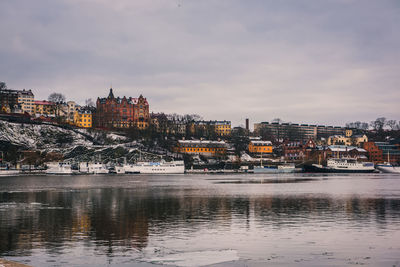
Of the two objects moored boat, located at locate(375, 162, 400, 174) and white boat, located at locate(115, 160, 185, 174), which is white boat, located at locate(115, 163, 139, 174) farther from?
moored boat, located at locate(375, 162, 400, 174)

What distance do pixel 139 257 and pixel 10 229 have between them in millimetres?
13886

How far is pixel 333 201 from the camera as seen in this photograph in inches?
2115

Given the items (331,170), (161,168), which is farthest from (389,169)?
(161,168)

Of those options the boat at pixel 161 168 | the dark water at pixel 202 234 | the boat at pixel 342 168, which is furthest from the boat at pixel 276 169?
the dark water at pixel 202 234

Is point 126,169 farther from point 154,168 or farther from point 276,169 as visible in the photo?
point 276,169

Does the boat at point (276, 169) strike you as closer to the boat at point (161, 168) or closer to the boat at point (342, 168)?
the boat at point (342, 168)

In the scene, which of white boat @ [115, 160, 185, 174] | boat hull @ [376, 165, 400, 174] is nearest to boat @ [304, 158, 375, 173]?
boat hull @ [376, 165, 400, 174]

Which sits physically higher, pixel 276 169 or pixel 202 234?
pixel 202 234

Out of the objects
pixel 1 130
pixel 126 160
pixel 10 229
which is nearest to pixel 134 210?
pixel 10 229

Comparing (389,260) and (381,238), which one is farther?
(381,238)

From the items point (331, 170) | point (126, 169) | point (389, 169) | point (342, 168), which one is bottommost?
point (389, 169)

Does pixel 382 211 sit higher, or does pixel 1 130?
pixel 1 130

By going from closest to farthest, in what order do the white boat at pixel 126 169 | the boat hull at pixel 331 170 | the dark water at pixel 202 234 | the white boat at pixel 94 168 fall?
1. the dark water at pixel 202 234
2. the white boat at pixel 94 168
3. the white boat at pixel 126 169
4. the boat hull at pixel 331 170

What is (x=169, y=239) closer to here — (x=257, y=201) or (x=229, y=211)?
(x=229, y=211)
